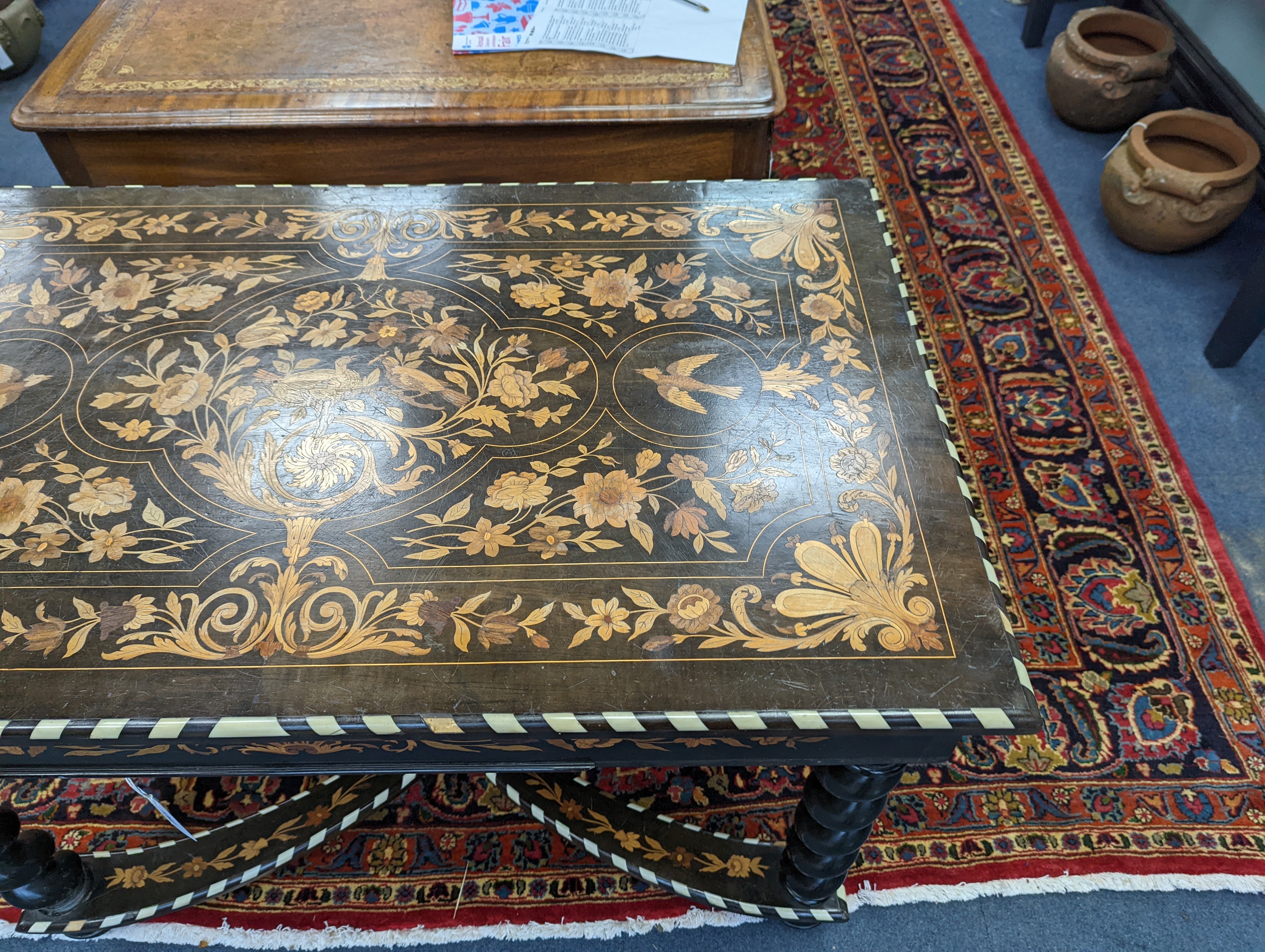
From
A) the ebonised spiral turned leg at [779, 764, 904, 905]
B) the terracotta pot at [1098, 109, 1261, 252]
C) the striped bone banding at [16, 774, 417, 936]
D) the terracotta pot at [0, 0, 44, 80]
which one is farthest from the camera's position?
the terracotta pot at [0, 0, 44, 80]

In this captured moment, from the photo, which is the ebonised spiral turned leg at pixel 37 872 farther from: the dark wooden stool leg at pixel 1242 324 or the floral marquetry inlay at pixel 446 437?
the dark wooden stool leg at pixel 1242 324

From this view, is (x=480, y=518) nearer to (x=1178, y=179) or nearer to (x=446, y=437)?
(x=446, y=437)

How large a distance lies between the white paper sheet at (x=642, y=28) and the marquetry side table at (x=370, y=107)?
0.02 meters

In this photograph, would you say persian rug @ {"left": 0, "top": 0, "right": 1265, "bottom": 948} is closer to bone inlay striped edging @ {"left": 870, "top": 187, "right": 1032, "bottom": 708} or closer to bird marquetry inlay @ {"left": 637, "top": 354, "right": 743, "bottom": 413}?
bone inlay striped edging @ {"left": 870, "top": 187, "right": 1032, "bottom": 708}

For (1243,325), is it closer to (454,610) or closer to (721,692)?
(721,692)

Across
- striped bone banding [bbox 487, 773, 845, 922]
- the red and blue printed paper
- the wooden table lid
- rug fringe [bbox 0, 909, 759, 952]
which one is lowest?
rug fringe [bbox 0, 909, 759, 952]

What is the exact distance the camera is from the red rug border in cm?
162

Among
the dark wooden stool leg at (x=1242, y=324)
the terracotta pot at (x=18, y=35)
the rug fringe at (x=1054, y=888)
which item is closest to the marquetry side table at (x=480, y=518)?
the rug fringe at (x=1054, y=888)

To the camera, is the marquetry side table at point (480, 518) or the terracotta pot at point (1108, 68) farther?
the terracotta pot at point (1108, 68)

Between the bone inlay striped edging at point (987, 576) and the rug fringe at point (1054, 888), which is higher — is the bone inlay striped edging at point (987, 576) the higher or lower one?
the higher one

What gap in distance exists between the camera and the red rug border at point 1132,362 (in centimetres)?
162

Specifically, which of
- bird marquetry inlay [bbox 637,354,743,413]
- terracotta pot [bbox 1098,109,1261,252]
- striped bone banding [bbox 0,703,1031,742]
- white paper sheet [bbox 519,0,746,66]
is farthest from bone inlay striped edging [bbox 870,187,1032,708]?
terracotta pot [bbox 1098,109,1261,252]

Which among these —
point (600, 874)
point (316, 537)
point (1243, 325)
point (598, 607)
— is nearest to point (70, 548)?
point (316, 537)

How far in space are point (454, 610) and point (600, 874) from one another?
2.20 ft
